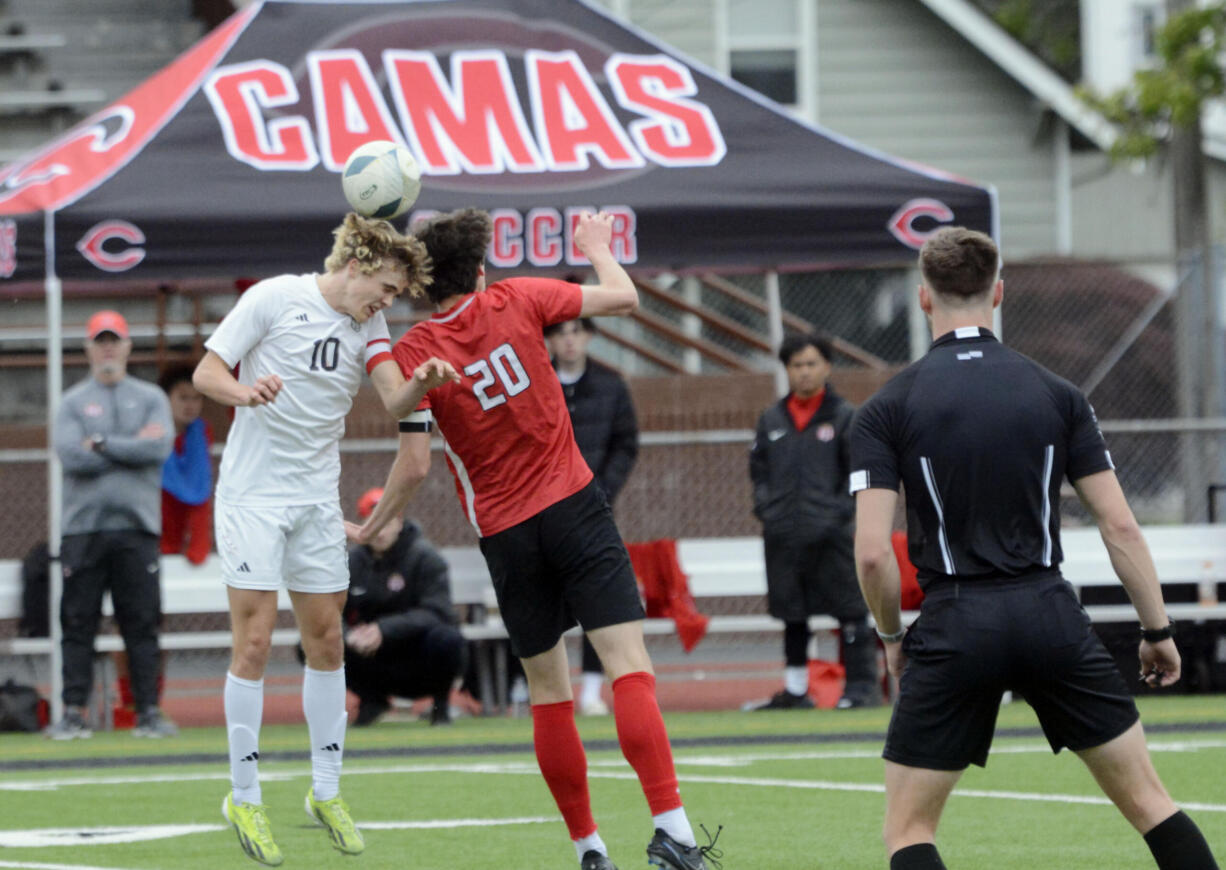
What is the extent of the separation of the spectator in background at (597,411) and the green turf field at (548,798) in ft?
5.00

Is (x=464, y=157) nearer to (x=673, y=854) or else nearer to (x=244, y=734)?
(x=244, y=734)

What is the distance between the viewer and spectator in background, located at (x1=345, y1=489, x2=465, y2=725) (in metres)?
12.2

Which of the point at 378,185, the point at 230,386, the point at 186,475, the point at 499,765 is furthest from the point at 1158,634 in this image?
the point at 186,475

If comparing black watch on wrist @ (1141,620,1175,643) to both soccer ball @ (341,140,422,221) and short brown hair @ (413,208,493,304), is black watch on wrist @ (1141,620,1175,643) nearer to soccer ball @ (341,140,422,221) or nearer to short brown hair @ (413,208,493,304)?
short brown hair @ (413,208,493,304)

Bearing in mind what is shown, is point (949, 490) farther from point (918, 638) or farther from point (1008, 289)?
point (1008, 289)

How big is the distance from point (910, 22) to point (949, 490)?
1960cm

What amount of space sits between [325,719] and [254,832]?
0.63m

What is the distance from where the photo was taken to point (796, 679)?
13.0 metres

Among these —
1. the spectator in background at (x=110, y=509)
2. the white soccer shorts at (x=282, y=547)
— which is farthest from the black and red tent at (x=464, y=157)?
the white soccer shorts at (x=282, y=547)

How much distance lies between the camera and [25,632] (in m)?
13.3

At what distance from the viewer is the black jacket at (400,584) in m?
12.3

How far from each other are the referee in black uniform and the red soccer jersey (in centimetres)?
178

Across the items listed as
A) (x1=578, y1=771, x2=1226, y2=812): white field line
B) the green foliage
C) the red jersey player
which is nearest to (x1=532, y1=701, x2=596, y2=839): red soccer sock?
the red jersey player

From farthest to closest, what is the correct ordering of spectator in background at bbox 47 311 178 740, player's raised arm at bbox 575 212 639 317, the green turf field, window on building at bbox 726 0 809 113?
window on building at bbox 726 0 809 113 → spectator in background at bbox 47 311 178 740 → the green turf field → player's raised arm at bbox 575 212 639 317
